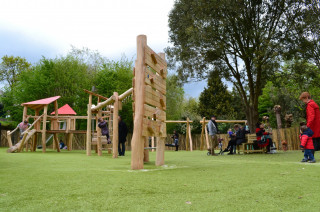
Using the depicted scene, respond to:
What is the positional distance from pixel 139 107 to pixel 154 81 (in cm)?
93

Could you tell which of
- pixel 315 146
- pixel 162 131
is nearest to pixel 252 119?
pixel 315 146

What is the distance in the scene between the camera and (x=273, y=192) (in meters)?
3.12

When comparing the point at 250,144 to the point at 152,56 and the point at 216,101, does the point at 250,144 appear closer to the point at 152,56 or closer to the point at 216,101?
the point at 152,56

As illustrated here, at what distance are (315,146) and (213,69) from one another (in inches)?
416

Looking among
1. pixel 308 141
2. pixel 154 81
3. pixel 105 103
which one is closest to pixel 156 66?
pixel 154 81

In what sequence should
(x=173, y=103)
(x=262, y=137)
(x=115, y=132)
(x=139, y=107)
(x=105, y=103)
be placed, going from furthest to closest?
(x=173, y=103) → (x=262, y=137) → (x=105, y=103) → (x=115, y=132) → (x=139, y=107)

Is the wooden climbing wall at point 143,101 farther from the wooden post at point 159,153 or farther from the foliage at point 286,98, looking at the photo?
the foliage at point 286,98

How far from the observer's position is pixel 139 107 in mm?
5605

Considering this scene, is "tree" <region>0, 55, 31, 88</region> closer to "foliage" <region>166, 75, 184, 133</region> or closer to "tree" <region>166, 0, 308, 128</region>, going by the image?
"foliage" <region>166, 75, 184, 133</region>

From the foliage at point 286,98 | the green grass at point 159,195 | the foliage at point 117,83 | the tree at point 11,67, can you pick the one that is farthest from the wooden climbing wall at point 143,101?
the tree at point 11,67

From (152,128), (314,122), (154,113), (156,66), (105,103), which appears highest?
(156,66)

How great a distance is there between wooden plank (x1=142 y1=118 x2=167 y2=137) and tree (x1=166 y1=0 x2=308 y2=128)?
29.1 feet

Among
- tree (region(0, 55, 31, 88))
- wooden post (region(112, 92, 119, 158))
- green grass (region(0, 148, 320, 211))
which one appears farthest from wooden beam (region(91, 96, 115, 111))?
tree (region(0, 55, 31, 88))

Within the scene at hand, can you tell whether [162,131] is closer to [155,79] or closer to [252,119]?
[155,79]
